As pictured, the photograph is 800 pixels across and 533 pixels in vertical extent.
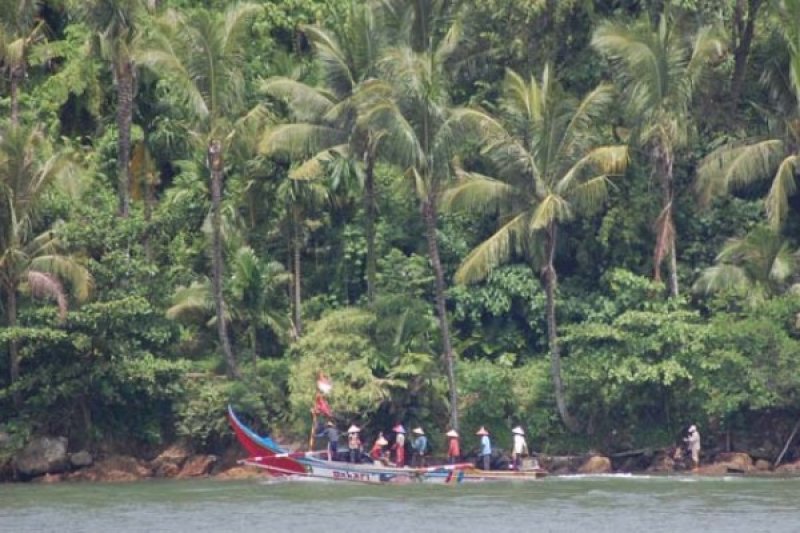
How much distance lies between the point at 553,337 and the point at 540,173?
3337 mm

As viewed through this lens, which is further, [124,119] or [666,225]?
[124,119]

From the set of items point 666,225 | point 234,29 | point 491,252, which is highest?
point 234,29

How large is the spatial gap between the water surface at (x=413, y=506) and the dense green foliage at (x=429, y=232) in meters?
2.56

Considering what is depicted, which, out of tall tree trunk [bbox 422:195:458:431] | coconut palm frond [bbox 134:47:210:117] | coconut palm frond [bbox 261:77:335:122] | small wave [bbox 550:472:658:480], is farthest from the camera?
coconut palm frond [bbox 261:77:335:122]

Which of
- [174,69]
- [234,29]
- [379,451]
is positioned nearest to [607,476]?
[379,451]

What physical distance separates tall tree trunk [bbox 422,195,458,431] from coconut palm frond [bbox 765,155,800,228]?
6.73m

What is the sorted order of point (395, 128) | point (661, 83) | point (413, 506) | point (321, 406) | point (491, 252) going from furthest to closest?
1. point (661, 83)
2. point (491, 252)
3. point (395, 128)
4. point (321, 406)
5. point (413, 506)

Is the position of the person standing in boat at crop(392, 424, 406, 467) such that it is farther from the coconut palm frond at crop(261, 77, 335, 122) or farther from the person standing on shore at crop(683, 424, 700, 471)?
the coconut palm frond at crop(261, 77, 335, 122)

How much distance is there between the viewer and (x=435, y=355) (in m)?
44.6

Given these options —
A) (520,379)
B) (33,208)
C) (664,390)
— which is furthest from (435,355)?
(33,208)

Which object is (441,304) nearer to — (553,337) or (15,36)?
(553,337)

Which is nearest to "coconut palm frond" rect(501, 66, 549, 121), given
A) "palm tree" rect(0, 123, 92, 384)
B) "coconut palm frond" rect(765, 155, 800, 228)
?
"coconut palm frond" rect(765, 155, 800, 228)

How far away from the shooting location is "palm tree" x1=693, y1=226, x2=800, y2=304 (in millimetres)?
42875

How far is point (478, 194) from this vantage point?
43.2m
